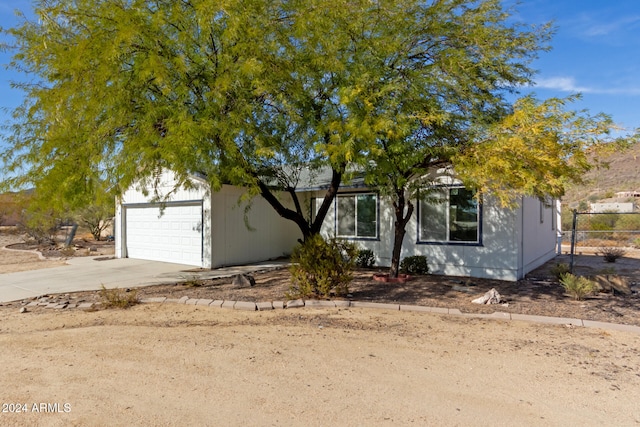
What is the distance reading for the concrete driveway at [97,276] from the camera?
9.36 m

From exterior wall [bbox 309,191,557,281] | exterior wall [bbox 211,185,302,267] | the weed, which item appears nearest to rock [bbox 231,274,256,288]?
the weed

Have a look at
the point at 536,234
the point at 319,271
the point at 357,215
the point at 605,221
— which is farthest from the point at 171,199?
the point at 605,221

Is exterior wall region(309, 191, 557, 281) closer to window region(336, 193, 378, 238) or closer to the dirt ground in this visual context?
window region(336, 193, 378, 238)

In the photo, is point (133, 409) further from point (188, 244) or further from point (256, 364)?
point (188, 244)

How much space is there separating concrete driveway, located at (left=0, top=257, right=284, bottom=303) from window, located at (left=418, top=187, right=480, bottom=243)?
5.08m

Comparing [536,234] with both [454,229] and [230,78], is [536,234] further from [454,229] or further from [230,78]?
[230,78]

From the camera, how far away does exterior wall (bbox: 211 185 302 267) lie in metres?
13.0

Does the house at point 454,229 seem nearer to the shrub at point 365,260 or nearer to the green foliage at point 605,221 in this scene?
the shrub at point 365,260

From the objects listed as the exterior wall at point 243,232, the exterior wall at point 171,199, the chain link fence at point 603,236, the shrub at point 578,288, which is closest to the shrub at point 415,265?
the shrub at point 578,288

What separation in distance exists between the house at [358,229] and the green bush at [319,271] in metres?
1.69

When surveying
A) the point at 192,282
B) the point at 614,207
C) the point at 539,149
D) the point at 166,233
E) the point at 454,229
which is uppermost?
the point at 539,149

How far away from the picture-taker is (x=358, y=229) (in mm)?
13312

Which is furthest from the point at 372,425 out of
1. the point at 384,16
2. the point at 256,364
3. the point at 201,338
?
the point at 384,16

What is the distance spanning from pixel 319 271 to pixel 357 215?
6.05 metres
